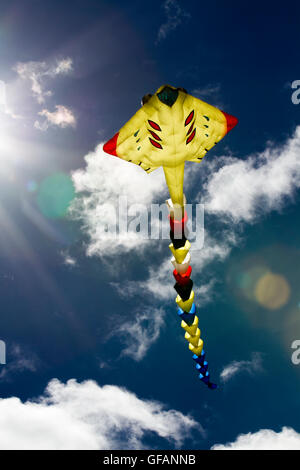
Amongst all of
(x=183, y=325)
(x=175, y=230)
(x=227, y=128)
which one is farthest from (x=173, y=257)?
(x=227, y=128)

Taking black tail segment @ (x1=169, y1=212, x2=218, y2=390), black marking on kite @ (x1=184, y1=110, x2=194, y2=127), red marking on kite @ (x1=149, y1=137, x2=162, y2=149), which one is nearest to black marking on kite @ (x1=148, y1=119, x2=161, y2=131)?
red marking on kite @ (x1=149, y1=137, x2=162, y2=149)

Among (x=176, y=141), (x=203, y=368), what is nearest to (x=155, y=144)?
(x=176, y=141)

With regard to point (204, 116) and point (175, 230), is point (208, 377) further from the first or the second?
point (204, 116)

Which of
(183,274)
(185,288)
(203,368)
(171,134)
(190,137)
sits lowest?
(203,368)

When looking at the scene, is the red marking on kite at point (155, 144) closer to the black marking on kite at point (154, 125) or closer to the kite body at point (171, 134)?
the kite body at point (171, 134)

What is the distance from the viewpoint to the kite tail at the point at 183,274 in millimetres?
9500

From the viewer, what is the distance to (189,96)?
7461mm

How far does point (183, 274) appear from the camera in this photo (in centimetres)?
1002

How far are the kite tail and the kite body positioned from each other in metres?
0.59

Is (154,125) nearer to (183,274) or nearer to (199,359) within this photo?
(183,274)

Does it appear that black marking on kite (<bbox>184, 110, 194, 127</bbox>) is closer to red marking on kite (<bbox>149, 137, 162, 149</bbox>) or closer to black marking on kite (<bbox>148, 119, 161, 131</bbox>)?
black marking on kite (<bbox>148, 119, 161, 131</bbox>)

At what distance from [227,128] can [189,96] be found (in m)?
1.95

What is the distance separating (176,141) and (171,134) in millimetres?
301

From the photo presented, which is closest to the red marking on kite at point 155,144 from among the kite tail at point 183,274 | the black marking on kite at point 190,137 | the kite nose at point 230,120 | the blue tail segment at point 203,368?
the black marking on kite at point 190,137
